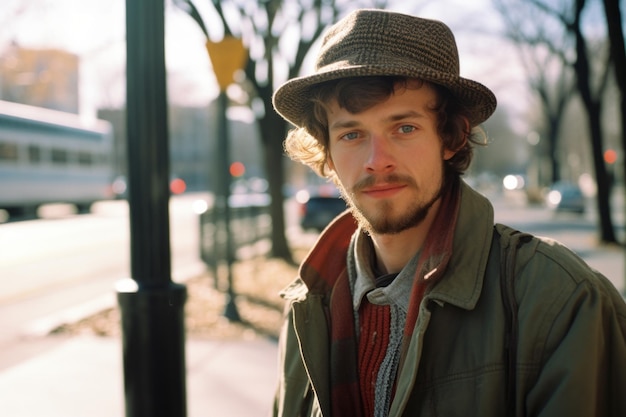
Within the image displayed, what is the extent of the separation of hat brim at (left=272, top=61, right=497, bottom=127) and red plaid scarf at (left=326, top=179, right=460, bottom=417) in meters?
0.24

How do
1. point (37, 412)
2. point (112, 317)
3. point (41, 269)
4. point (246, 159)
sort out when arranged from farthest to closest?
point (246, 159) < point (41, 269) < point (112, 317) < point (37, 412)

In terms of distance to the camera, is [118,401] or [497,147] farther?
[497,147]

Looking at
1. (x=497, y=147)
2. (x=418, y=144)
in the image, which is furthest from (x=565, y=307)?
(x=497, y=147)

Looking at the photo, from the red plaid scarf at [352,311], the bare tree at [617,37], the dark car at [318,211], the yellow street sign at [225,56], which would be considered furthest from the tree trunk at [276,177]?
the red plaid scarf at [352,311]

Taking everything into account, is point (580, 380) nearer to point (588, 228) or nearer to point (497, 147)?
point (588, 228)

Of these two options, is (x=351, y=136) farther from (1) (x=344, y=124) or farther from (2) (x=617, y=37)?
(2) (x=617, y=37)

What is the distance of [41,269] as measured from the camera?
1346cm

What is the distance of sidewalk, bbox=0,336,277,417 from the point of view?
525 cm

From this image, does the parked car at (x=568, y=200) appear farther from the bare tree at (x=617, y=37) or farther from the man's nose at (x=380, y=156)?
the man's nose at (x=380, y=156)

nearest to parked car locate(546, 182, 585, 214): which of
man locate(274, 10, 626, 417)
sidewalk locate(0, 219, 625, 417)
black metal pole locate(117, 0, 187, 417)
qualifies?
sidewalk locate(0, 219, 625, 417)

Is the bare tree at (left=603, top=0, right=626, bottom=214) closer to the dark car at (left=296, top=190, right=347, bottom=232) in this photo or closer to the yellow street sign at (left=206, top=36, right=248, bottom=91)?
the yellow street sign at (left=206, top=36, right=248, bottom=91)

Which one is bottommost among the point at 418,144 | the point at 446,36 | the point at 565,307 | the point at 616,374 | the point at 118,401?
the point at 118,401

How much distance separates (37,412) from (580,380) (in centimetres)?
469

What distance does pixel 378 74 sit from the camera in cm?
177
